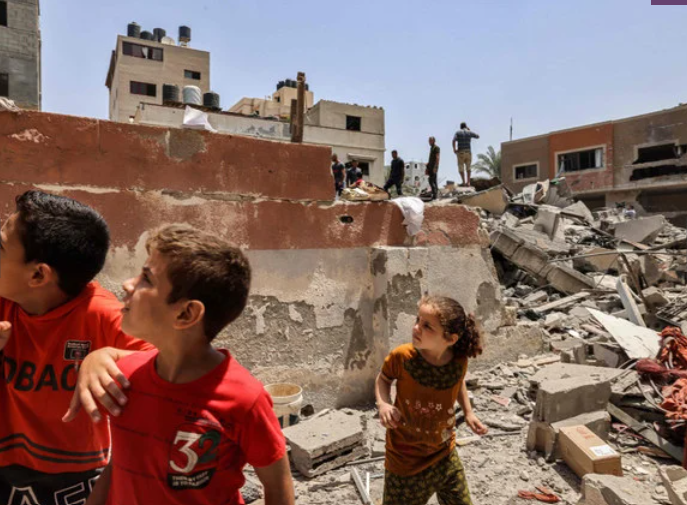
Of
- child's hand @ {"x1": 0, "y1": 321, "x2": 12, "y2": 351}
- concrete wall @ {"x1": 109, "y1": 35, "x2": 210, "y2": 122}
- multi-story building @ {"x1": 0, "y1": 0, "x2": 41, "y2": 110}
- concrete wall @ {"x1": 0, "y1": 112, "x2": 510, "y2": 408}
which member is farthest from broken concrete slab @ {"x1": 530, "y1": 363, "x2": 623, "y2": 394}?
concrete wall @ {"x1": 109, "y1": 35, "x2": 210, "y2": 122}

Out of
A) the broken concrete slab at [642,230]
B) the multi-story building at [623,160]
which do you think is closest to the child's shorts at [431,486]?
the broken concrete slab at [642,230]

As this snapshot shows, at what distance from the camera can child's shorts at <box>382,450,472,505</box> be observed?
88.0 inches

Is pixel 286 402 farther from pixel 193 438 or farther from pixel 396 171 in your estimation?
pixel 396 171

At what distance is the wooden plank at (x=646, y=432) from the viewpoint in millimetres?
3525

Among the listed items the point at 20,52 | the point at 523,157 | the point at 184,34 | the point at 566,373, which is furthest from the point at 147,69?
the point at 566,373

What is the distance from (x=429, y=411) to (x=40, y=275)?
177 centimetres

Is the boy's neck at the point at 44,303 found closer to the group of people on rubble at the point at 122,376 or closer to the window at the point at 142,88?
the group of people on rubble at the point at 122,376

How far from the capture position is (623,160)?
25922mm

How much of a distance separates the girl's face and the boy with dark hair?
4.39ft

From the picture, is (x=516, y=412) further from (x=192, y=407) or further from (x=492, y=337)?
(x=192, y=407)

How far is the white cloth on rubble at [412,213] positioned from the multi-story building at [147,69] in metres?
35.2

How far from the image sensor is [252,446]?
116cm

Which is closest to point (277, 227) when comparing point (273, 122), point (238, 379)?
point (238, 379)

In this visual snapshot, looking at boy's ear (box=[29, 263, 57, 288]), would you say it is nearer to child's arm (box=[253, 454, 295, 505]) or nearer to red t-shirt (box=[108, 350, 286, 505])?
red t-shirt (box=[108, 350, 286, 505])
